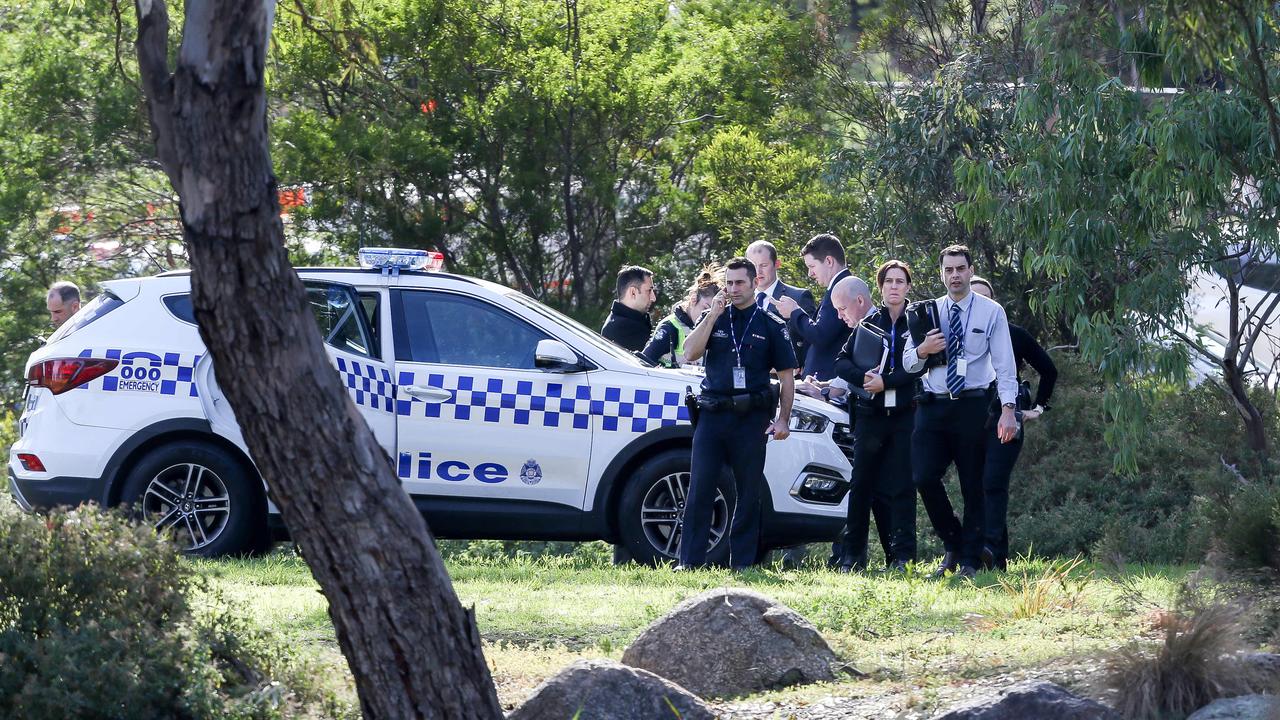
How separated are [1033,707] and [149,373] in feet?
19.8

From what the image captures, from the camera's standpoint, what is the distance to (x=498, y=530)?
30.9ft

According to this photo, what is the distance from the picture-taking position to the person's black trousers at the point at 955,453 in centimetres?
875

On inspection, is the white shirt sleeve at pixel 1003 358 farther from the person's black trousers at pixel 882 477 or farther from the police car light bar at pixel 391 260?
the police car light bar at pixel 391 260

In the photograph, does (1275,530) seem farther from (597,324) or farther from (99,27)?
(99,27)

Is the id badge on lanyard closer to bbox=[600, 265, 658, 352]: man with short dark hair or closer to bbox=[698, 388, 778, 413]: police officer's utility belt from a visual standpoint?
bbox=[698, 388, 778, 413]: police officer's utility belt

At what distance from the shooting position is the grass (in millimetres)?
6008

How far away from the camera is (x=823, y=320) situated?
32.8ft

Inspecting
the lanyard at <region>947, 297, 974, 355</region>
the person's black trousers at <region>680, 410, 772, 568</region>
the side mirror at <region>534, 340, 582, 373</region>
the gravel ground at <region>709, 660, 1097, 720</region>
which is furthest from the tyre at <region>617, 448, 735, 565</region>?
the gravel ground at <region>709, 660, 1097, 720</region>

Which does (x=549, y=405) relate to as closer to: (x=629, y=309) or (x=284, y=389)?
(x=629, y=309)

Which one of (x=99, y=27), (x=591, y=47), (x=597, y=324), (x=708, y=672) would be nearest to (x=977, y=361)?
(x=708, y=672)

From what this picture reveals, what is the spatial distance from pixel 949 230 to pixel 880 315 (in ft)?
17.1

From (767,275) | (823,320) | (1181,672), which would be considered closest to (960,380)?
(823,320)

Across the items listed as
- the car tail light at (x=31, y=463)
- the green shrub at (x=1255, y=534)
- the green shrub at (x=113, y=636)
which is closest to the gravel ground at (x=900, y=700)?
the green shrub at (x=1255, y=534)

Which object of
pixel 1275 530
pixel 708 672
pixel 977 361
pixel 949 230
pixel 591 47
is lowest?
pixel 708 672
